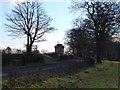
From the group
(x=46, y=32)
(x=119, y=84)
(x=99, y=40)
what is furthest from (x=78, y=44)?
(x=119, y=84)

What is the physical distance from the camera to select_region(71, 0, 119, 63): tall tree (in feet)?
177

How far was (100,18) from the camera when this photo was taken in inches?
2149

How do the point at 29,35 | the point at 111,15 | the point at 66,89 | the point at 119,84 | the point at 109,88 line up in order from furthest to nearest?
the point at 29,35, the point at 111,15, the point at 119,84, the point at 109,88, the point at 66,89

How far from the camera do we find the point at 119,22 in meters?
55.1

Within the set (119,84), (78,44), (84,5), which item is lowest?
(119,84)

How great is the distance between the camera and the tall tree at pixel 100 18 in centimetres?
5391

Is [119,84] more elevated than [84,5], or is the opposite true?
[84,5]

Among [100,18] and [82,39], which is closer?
[100,18]

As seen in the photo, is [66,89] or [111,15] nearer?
[66,89]

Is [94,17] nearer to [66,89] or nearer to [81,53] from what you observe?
[81,53]

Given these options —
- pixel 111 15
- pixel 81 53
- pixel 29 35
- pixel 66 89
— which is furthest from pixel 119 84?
pixel 81 53

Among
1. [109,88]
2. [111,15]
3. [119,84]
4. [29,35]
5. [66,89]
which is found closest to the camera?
[66,89]

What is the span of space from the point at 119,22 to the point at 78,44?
19.1 meters

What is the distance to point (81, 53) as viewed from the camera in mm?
73125
